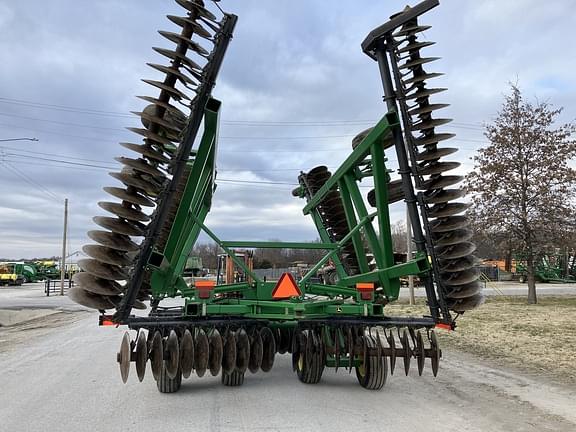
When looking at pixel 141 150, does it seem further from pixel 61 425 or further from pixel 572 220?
pixel 572 220

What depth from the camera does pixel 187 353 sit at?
5.92m

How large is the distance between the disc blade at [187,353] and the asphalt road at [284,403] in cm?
38

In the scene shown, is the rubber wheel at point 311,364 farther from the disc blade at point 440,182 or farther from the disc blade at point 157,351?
the disc blade at point 440,182

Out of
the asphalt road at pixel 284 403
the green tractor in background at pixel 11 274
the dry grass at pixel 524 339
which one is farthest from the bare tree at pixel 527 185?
the green tractor in background at pixel 11 274

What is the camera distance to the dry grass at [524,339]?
27.6 feet

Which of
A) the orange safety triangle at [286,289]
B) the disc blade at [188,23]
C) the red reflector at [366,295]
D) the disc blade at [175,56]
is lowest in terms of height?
the red reflector at [366,295]

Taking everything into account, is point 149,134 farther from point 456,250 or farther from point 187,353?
point 456,250

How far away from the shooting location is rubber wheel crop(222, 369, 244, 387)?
659 cm

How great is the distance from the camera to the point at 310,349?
664 cm

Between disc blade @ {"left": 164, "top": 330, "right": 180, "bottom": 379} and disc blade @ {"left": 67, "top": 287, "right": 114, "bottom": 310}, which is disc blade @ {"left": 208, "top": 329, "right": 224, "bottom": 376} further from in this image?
disc blade @ {"left": 67, "top": 287, "right": 114, "bottom": 310}

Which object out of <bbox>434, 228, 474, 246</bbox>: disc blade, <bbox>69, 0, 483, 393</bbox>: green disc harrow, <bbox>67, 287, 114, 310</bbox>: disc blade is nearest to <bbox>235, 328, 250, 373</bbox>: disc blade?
<bbox>69, 0, 483, 393</bbox>: green disc harrow

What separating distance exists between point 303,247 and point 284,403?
2575 millimetres

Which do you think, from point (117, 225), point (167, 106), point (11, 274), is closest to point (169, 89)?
point (167, 106)

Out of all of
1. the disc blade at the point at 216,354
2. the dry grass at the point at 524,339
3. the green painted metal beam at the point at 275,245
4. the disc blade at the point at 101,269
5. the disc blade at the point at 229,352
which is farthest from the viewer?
the dry grass at the point at 524,339
